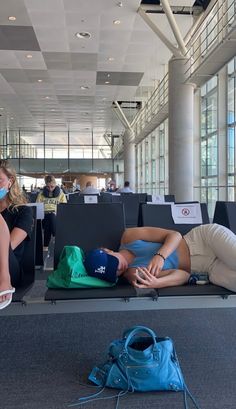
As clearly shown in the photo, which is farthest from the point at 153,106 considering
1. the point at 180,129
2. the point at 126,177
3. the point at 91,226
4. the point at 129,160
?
the point at 91,226

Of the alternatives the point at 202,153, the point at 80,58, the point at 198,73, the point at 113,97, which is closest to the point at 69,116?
the point at 113,97

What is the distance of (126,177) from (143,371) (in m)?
20.4

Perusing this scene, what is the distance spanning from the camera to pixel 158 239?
113 inches

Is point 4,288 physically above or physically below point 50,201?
below

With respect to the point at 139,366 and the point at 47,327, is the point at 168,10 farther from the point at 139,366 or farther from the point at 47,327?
the point at 139,366

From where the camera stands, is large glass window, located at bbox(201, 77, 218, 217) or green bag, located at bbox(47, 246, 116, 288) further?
large glass window, located at bbox(201, 77, 218, 217)

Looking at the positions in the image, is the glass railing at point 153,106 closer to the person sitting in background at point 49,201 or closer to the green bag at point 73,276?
the person sitting in background at point 49,201

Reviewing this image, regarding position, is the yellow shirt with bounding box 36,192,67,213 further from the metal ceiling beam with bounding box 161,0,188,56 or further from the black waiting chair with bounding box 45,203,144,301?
the metal ceiling beam with bounding box 161,0,188,56

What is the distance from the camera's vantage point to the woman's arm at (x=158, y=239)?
261cm

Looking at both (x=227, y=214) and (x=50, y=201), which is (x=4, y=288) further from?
(x=50, y=201)

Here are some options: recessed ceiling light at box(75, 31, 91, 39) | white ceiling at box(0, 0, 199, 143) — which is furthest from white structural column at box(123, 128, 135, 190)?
recessed ceiling light at box(75, 31, 91, 39)

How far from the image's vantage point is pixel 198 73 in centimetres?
844

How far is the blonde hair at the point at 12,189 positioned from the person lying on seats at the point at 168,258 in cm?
64

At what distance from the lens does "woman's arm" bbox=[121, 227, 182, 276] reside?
2613 millimetres
